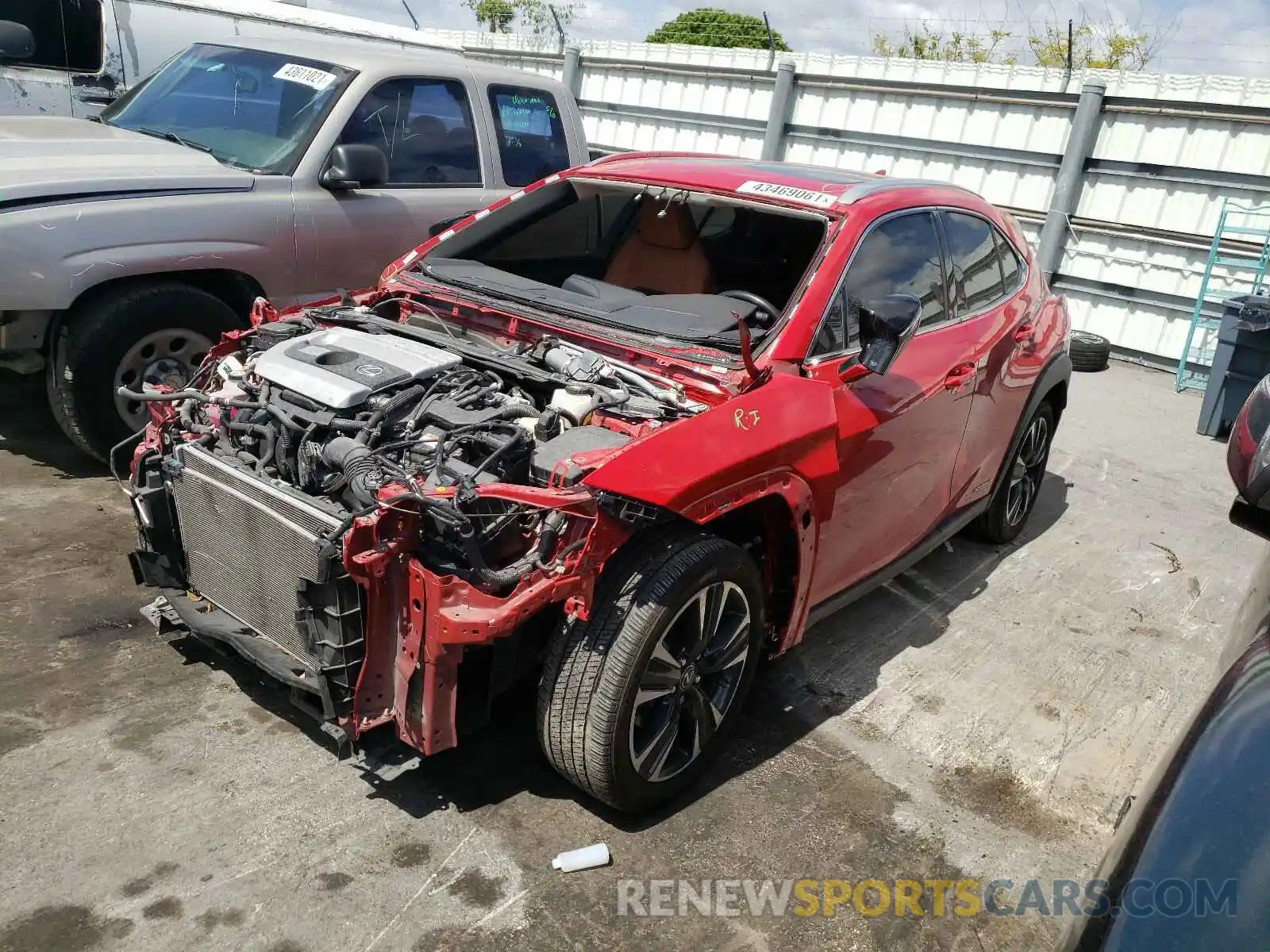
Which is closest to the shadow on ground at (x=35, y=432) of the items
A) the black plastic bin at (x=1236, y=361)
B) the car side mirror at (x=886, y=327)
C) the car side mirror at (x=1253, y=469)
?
the car side mirror at (x=886, y=327)

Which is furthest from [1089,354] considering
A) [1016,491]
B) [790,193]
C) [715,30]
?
[715,30]

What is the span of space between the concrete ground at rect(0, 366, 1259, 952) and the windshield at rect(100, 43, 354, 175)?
6.66ft

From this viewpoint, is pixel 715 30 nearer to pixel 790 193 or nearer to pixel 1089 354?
pixel 1089 354

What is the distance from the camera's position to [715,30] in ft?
113

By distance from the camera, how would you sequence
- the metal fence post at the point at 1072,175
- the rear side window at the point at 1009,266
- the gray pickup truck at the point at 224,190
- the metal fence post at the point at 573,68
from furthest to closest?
1. the metal fence post at the point at 573,68
2. the metal fence post at the point at 1072,175
3. the rear side window at the point at 1009,266
4. the gray pickup truck at the point at 224,190

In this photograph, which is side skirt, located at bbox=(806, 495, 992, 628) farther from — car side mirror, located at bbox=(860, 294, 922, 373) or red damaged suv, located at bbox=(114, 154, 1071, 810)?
car side mirror, located at bbox=(860, 294, 922, 373)

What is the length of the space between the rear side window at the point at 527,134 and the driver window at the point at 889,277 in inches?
128

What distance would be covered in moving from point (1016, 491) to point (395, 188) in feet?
12.8

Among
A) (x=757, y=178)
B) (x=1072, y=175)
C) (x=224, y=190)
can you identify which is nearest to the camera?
(x=757, y=178)

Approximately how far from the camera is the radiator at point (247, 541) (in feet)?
9.20

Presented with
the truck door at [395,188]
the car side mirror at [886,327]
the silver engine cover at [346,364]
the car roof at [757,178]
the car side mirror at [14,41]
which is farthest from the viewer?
the car side mirror at [14,41]

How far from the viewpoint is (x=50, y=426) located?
220 inches

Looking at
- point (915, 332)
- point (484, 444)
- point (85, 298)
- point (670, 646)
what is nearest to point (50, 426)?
point (85, 298)

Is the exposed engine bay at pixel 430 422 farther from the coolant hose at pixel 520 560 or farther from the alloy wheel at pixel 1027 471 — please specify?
the alloy wheel at pixel 1027 471
